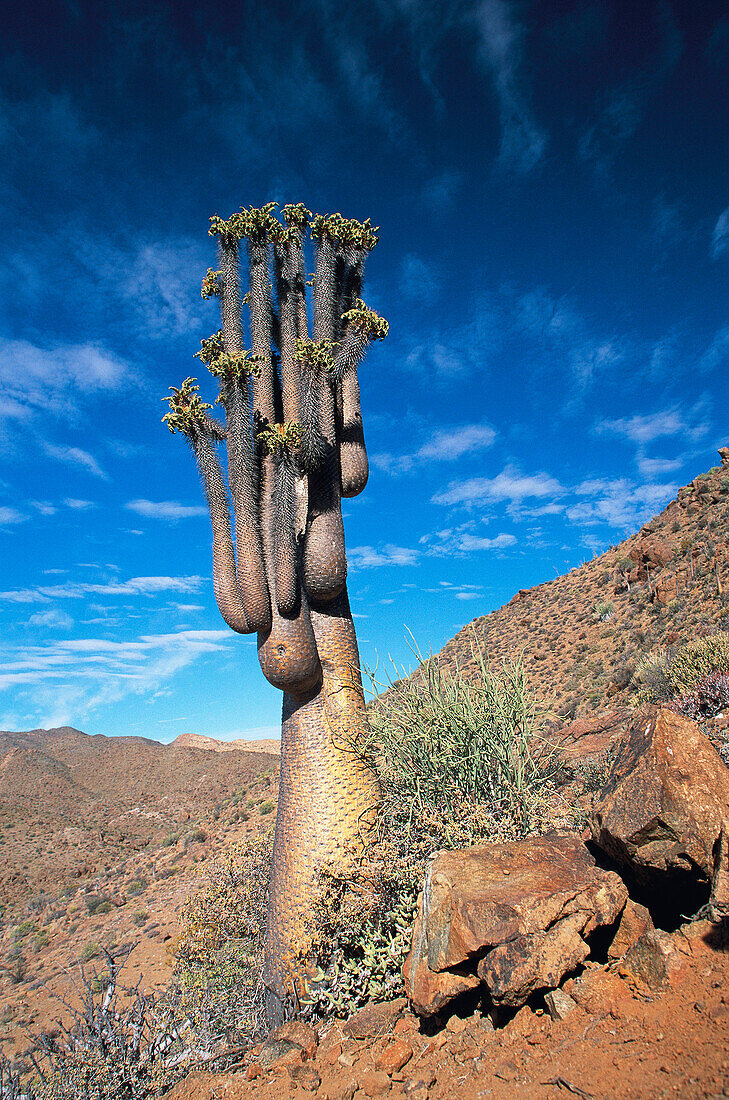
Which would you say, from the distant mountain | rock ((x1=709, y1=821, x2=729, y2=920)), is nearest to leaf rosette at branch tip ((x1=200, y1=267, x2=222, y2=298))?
rock ((x1=709, y1=821, x2=729, y2=920))

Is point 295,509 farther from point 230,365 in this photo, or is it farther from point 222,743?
point 222,743

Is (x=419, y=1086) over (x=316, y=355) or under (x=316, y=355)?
under

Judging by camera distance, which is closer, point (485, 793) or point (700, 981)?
point (700, 981)

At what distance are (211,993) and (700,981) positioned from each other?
15.7ft

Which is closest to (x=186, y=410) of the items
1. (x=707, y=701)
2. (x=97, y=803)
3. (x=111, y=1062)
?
(x=111, y=1062)

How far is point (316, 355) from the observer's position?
231 inches

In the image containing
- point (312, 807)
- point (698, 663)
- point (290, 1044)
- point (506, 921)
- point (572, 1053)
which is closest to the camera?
point (572, 1053)

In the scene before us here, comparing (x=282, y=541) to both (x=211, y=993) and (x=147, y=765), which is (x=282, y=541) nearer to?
(x=211, y=993)

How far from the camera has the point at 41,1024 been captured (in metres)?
9.58

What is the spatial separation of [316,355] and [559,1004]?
5.56m

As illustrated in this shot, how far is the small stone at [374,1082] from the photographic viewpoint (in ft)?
8.68

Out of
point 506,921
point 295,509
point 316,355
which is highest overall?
point 316,355

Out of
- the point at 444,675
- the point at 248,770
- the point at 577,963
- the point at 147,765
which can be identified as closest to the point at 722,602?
the point at 444,675

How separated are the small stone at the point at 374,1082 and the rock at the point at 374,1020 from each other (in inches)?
11.6
